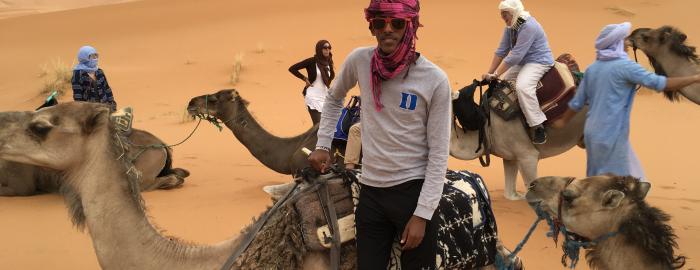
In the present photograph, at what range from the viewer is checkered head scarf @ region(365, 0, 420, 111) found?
10.7 feet

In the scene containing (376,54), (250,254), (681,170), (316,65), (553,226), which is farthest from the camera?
(681,170)

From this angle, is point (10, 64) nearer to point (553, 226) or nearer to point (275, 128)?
point (275, 128)

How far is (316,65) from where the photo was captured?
1045 cm

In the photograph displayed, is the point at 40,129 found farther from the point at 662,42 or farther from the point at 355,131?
the point at 662,42

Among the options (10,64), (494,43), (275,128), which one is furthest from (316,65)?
(10,64)

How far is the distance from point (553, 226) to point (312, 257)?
146 centimetres

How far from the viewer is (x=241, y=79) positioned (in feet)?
65.9

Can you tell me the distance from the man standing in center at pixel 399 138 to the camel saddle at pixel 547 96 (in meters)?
4.94

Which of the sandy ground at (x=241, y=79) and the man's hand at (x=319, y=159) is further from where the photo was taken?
the sandy ground at (x=241, y=79)

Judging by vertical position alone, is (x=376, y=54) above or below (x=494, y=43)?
above

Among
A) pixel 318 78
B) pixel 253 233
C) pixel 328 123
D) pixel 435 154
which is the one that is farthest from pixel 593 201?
pixel 318 78

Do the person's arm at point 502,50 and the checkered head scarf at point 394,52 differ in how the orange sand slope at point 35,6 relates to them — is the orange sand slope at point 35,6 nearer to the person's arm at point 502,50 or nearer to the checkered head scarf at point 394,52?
the person's arm at point 502,50

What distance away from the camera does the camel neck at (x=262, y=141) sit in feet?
29.4

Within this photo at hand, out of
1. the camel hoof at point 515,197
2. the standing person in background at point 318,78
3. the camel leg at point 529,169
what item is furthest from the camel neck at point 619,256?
the standing person in background at point 318,78
